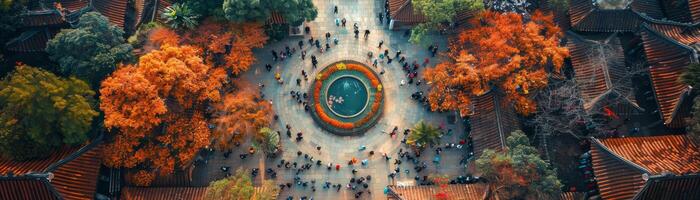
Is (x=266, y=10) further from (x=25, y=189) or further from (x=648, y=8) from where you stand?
(x=648, y=8)

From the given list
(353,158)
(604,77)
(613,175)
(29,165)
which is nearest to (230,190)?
(353,158)

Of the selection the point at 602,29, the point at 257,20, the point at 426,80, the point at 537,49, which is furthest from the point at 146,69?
the point at 602,29

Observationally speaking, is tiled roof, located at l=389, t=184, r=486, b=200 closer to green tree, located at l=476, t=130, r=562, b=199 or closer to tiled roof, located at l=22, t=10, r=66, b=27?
green tree, located at l=476, t=130, r=562, b=199

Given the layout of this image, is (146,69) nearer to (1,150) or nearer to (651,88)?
(1,150)

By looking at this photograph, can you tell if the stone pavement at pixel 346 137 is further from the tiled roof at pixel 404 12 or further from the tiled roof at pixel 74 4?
the tiled roof at pixel 74 4

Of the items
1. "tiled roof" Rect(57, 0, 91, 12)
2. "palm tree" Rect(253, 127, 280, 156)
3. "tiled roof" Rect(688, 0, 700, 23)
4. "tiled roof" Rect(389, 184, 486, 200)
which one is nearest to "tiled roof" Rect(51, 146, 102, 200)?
"palm tree" Rect(253, 127, 280, 156)

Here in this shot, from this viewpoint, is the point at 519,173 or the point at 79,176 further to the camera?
the point at 79,176
